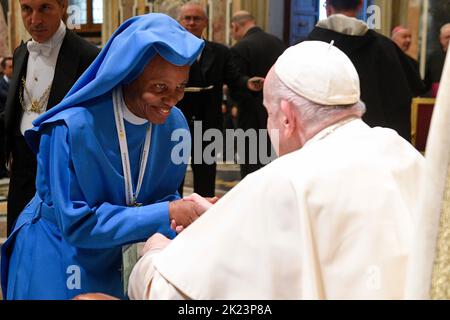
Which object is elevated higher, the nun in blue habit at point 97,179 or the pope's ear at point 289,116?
the pope's ear at point 289,116

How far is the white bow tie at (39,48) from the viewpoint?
4832 mm

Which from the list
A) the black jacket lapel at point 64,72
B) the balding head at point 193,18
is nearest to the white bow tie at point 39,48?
the black jacket lapel at point 64,72

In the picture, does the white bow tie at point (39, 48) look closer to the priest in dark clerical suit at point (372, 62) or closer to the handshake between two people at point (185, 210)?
the priest in dark clerical suit at point (372, 62)

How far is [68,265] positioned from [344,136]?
49.6 inches

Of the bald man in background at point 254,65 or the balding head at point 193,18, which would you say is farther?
the bald man in background at point 254,65

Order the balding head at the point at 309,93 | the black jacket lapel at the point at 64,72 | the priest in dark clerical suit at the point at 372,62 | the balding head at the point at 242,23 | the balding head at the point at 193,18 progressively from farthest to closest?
the balding head at the point at 242,23 → the balding head at the point at 193,18 → the priest in dark clerical suit at the point at 372,62 → the black jacket lapel at the point at 64,72 → the balding head at the point at 309,93

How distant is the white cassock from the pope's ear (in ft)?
0.74

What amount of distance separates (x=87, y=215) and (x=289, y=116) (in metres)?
0.89

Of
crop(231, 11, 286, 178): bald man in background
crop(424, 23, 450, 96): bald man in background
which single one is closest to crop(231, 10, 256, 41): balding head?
crop(231, 11, 286, 178): bald man in background

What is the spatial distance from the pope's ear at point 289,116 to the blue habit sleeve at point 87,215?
27.4 inches

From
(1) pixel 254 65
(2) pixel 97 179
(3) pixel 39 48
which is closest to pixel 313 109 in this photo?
(2) pixel 97 179

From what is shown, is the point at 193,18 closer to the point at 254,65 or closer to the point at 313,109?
the point at 254,65

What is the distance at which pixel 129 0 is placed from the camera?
1395 centimetres

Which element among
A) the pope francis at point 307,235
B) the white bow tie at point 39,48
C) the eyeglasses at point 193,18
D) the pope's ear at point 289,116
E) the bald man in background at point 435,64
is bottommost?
the bald man in background at point 435,64
